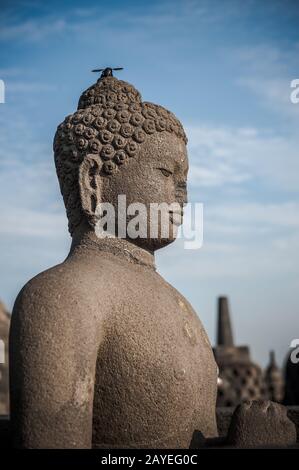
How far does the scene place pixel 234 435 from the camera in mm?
4594

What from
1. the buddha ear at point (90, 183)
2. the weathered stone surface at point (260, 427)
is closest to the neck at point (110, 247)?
the buddha ear at point (90, 183)

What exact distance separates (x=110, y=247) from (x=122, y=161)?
594mm

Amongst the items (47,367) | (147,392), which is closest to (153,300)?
(147,392)

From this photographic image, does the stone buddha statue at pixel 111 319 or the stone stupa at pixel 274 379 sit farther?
the stone stupa at pixel 274 379

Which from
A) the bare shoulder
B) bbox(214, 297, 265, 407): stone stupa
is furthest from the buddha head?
bbox(214, 297, 265, 407): stone stupa

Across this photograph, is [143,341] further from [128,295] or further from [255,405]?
[255,405]

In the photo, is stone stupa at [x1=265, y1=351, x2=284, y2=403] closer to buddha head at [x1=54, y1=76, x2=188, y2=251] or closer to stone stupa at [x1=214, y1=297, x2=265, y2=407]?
stone stupa at [x1=214, y1=297, x2=265, y2=407]

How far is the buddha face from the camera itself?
204 inches

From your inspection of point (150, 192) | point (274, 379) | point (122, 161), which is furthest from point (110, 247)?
point (274, 379)

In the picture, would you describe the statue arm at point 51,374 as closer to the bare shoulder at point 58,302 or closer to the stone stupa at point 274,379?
the bare shoulder at point 58,302

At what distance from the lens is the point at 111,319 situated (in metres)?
4.60

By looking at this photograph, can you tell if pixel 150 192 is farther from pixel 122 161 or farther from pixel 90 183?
pixel 90 183

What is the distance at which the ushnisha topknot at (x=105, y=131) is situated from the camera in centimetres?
524

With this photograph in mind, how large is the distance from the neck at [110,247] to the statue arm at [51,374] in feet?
2.46
